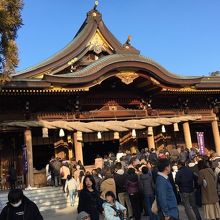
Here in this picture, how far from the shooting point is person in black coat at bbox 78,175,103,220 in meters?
6.03

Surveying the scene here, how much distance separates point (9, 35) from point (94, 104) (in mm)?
10629

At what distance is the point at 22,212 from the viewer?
15.0 ft

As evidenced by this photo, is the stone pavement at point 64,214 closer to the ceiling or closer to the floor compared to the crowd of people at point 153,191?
closer to the floor

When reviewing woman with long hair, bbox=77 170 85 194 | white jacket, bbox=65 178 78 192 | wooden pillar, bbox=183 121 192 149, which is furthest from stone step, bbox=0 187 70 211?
wooden pillar, bbox=183 121 192 149

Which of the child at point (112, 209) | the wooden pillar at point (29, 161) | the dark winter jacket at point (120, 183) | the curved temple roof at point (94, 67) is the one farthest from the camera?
the curved temple roof at point (94, 67)

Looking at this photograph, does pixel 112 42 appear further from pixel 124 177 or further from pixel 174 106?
pixel 124 177

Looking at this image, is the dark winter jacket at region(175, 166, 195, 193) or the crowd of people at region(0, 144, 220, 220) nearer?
the crowd of people at region(0, 144, 220, 220)

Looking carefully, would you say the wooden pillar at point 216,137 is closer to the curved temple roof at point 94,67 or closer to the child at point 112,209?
the curved temple roof at point 94,67

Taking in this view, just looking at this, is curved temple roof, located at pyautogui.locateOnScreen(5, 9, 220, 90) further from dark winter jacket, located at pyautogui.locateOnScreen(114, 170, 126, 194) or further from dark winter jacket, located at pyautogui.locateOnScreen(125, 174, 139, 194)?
dark winter jacket, located at pyautogui.locateOnScreen(125, 174, 139, 194)

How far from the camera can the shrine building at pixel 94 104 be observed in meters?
16.9

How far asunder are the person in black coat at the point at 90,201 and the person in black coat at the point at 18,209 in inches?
59.1

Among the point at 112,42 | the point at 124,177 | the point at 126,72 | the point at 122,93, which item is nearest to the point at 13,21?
the point at 124,177

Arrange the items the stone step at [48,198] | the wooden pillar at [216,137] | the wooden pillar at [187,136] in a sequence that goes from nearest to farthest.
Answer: the stone step at [48,198]
the wooden pillar at [187,136]
the wooden pillar at [216,137]

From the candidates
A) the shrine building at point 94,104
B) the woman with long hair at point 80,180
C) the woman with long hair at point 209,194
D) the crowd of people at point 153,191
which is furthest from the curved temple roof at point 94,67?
the woman with long hair at point 209,194
